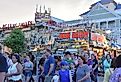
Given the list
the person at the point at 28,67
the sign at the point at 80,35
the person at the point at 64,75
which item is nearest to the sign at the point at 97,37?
the sign at the point at 80,35

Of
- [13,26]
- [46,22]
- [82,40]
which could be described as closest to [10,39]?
[46,22]

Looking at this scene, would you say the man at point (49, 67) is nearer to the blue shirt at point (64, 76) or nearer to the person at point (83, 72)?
the blue shirt at point (64, 76)

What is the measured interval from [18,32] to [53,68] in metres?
44.8

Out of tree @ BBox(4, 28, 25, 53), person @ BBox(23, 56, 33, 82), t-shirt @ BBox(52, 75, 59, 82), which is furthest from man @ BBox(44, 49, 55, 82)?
tree @ BBox(4, 28, 25, 53)

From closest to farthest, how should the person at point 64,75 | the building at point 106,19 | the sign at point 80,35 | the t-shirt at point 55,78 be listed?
the person at point 64,75, the t-shirt at point 55,78, the sign at point 80,35, the building at point 106,19

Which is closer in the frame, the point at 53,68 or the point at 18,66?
the point at 18,66

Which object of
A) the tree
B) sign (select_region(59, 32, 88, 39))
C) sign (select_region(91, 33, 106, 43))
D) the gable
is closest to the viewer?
sign (select_region(59, 32, 88, 39))

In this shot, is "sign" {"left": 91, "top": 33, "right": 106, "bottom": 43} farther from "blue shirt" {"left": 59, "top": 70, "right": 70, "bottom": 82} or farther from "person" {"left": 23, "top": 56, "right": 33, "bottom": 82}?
"blue shirt" {"left": 59, "top": 70, "right": 70, "bottom": 82}

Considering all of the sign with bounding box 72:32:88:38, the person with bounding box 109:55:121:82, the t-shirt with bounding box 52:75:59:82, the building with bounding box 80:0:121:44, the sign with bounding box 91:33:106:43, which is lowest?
the t-shirt with bounding box 52:75:59:82

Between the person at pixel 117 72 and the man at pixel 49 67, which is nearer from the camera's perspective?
the person at pixel 117 72

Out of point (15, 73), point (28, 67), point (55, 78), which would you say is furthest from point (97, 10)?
point (15, 73)

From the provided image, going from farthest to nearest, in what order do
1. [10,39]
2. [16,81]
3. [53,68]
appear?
[10,39]
[53,68]
[16,81]

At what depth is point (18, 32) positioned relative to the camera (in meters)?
55.4

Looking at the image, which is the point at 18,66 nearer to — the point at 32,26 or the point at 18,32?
the point at 18,32
